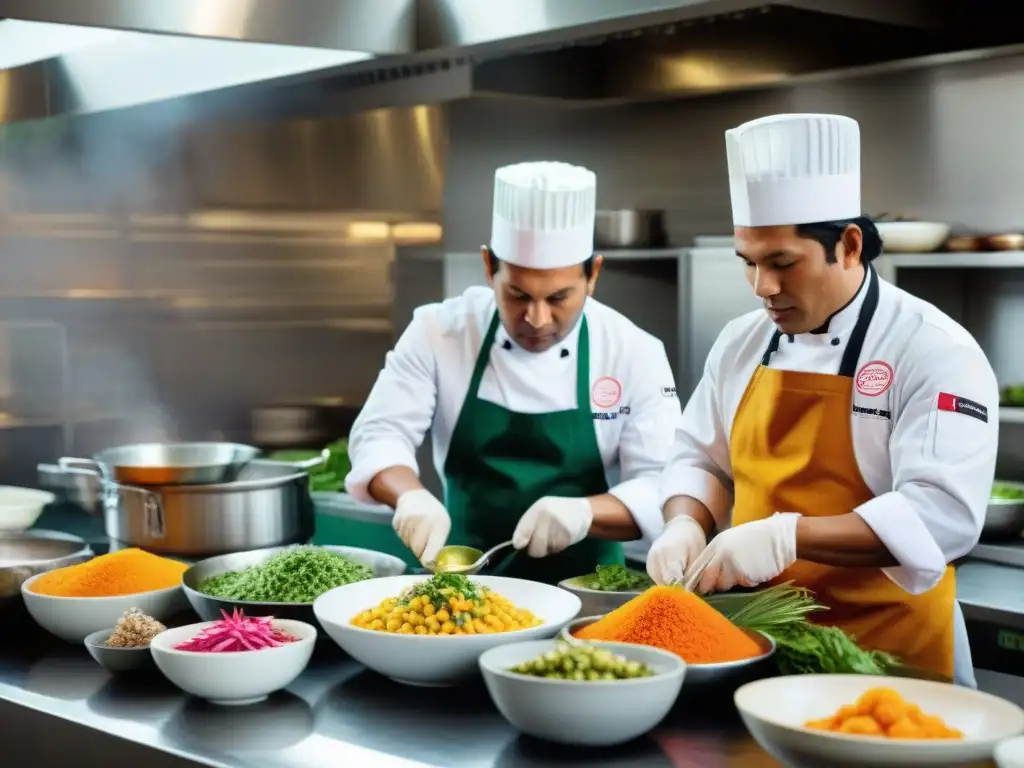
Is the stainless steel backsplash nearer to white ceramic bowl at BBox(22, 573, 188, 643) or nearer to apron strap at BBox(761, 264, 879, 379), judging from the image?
white ceramic bowl at BBox(22, 573, 188, 643)

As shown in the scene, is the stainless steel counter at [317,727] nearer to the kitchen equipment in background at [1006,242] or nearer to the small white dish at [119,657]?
the small white dish at [119,657]

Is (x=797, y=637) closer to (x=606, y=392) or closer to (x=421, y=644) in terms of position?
(x=421, y=644)

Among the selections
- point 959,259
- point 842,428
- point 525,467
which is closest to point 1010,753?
point 842,428

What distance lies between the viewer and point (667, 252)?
4.32 metres

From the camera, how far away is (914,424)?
2223 millimetres

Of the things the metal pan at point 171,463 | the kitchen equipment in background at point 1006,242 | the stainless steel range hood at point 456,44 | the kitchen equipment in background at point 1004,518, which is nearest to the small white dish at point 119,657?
the metal pan at point 171,463

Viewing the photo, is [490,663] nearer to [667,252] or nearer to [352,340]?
[667,252]

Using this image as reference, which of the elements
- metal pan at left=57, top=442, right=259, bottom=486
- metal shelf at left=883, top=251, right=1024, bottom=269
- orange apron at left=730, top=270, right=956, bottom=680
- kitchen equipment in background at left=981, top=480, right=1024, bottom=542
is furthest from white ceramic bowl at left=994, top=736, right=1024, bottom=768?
metal shelf at left=883, top=251, right=1024, bottom=269

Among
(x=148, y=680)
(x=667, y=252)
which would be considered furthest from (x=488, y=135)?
(x=148, y=680)

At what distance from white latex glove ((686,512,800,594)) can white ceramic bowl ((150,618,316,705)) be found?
0.72 m

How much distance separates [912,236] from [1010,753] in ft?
8.19

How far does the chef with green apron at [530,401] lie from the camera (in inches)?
113

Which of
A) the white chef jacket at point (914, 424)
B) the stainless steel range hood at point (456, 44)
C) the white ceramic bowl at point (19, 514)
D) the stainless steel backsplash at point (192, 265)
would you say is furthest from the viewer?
the stainless steel backsplash at point (192, 265)

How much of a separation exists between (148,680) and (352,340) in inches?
115
